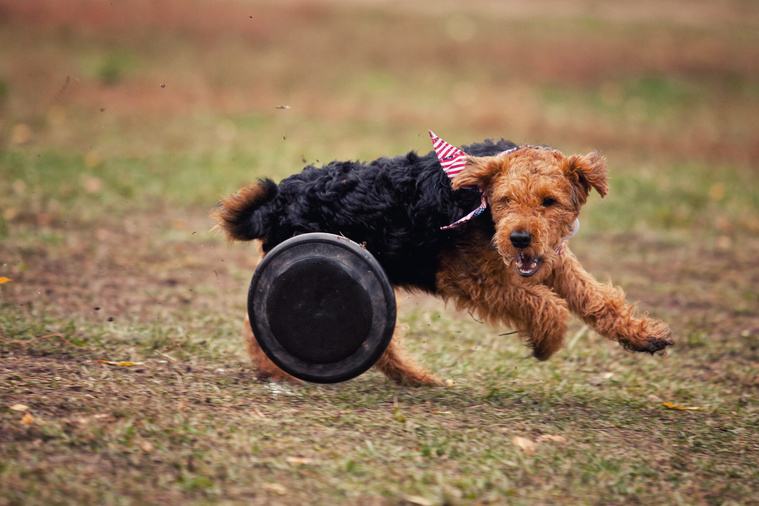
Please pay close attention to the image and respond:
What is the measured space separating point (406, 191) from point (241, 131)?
10.3 meters

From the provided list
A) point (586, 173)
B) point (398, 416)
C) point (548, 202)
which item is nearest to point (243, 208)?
point (398, 416)

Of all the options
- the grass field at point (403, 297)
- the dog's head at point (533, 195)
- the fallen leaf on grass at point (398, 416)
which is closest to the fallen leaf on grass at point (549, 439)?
the grass field at point (403, 297)

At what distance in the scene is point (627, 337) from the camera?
14.8 feet

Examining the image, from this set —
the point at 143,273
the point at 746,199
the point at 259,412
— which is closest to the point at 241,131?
the point at 143,273

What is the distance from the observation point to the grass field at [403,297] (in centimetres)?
372

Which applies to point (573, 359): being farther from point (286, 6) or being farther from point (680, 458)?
point (286, 6)

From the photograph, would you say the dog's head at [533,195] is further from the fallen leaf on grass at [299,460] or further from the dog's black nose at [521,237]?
the fallen leaf on grass at [299,460]

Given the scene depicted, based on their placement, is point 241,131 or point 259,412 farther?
point 241,131

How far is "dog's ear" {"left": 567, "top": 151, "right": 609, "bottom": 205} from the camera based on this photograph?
4340mm

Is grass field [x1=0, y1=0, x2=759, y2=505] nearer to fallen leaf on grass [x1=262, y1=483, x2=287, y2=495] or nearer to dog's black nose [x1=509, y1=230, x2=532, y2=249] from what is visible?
fallen leaf on grass [x1=262, y1=483, x2=287, y2=495]

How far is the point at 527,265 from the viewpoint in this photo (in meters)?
4.20

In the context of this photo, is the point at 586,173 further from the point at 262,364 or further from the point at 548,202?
the point at 262,364

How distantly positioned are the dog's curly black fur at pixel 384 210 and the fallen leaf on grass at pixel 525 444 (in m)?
1.07

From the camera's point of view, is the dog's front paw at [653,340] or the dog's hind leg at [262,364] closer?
the dog's front paw at [653,340]
